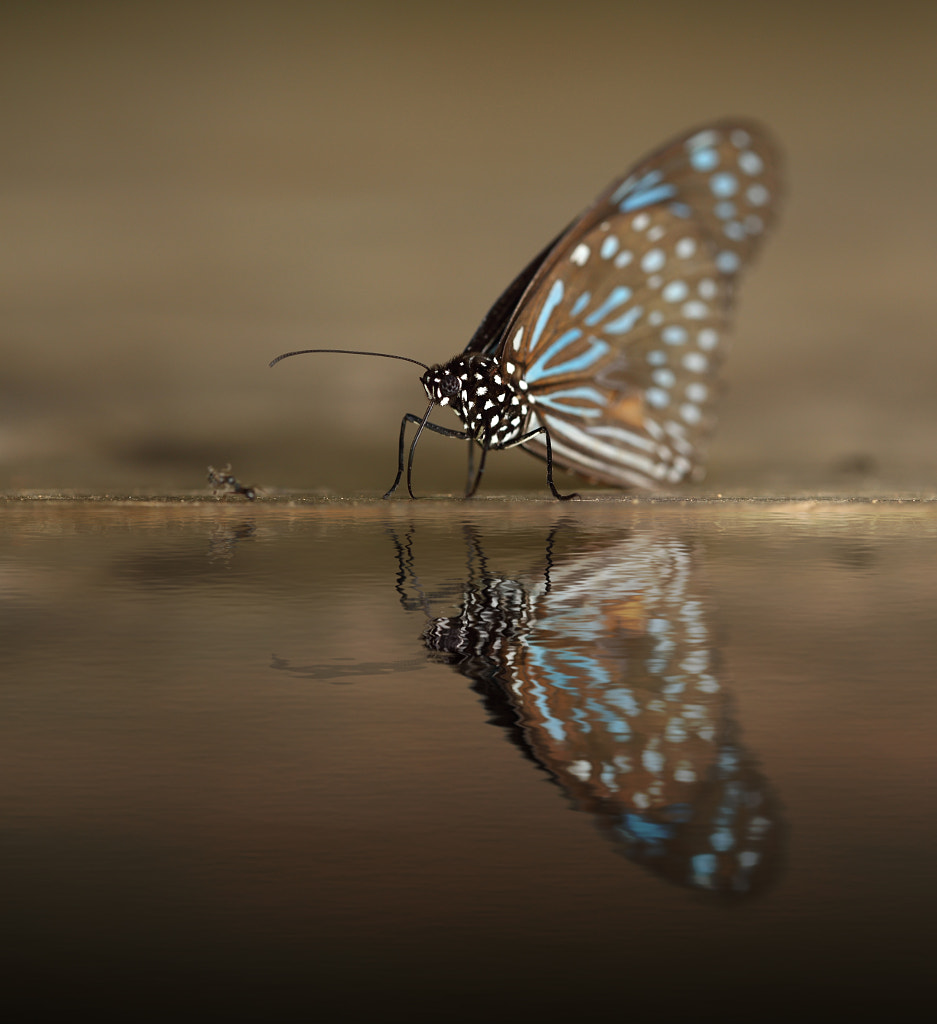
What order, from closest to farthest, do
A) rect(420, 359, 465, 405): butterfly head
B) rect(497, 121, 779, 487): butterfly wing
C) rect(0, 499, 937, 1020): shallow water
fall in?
rect(0, 499, 937, 1020): shallow water → rect(420, 359, 465, 405): butterfly head → rect(497, 121, 779, 487): butterfly wing

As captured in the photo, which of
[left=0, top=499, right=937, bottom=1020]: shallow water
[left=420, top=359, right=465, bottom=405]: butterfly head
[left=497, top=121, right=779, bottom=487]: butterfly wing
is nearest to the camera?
[left=0, top=499, right=937, bottom=1020]: shallow water

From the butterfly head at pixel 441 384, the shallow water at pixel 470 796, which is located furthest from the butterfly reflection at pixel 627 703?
the butterfly head at pixel 441 384

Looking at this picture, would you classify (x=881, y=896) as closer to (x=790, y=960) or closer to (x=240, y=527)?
(x=790, y=960)

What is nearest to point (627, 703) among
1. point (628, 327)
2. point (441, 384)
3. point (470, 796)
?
point (470, 796)

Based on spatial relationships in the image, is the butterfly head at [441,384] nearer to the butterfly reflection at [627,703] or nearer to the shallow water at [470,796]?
the butterfly reflection at [627,703]

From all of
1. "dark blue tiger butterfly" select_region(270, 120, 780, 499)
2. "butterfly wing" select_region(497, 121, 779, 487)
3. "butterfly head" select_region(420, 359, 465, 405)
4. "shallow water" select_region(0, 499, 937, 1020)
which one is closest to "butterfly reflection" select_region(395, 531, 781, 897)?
"shallow water" select_region(0, 499, 937, 1020)

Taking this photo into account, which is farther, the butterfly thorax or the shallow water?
the butterfly thorax

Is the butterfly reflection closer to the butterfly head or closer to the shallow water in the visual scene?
the shallow water
